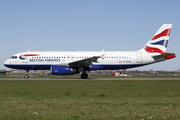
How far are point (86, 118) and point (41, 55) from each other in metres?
29.7

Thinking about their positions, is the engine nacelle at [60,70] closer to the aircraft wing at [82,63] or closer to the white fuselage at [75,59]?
the aircraft wing at [82,63]

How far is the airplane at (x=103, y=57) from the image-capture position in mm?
35156

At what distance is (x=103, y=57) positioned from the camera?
116 ft

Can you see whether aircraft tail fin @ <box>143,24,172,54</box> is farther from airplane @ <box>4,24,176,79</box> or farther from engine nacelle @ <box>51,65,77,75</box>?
engine nacelle @ <box>51,65,77,75</box>

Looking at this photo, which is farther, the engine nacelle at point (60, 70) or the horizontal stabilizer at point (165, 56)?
the horizontal stabilizer at point (165, 56)

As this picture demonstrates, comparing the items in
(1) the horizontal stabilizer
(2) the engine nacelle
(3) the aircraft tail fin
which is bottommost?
(2) the engine nacelle

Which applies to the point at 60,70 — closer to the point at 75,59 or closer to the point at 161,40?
the point at 75,59

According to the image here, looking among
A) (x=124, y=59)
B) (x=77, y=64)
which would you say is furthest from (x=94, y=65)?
(x=124, y=59)

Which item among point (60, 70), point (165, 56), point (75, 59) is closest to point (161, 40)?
point (165, 56)

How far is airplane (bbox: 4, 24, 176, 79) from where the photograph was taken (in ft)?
115

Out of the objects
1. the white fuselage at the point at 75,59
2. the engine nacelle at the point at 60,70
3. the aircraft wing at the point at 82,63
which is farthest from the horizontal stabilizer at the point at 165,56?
the engine nacelle at the point at 60,70

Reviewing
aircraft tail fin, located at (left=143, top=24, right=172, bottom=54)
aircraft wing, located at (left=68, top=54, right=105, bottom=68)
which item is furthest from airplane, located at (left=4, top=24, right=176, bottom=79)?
aircraft wing, located at (left=68, top=54, right=105, bottom=68)

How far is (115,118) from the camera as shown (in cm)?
738

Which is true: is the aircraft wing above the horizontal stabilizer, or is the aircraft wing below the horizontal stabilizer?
below
